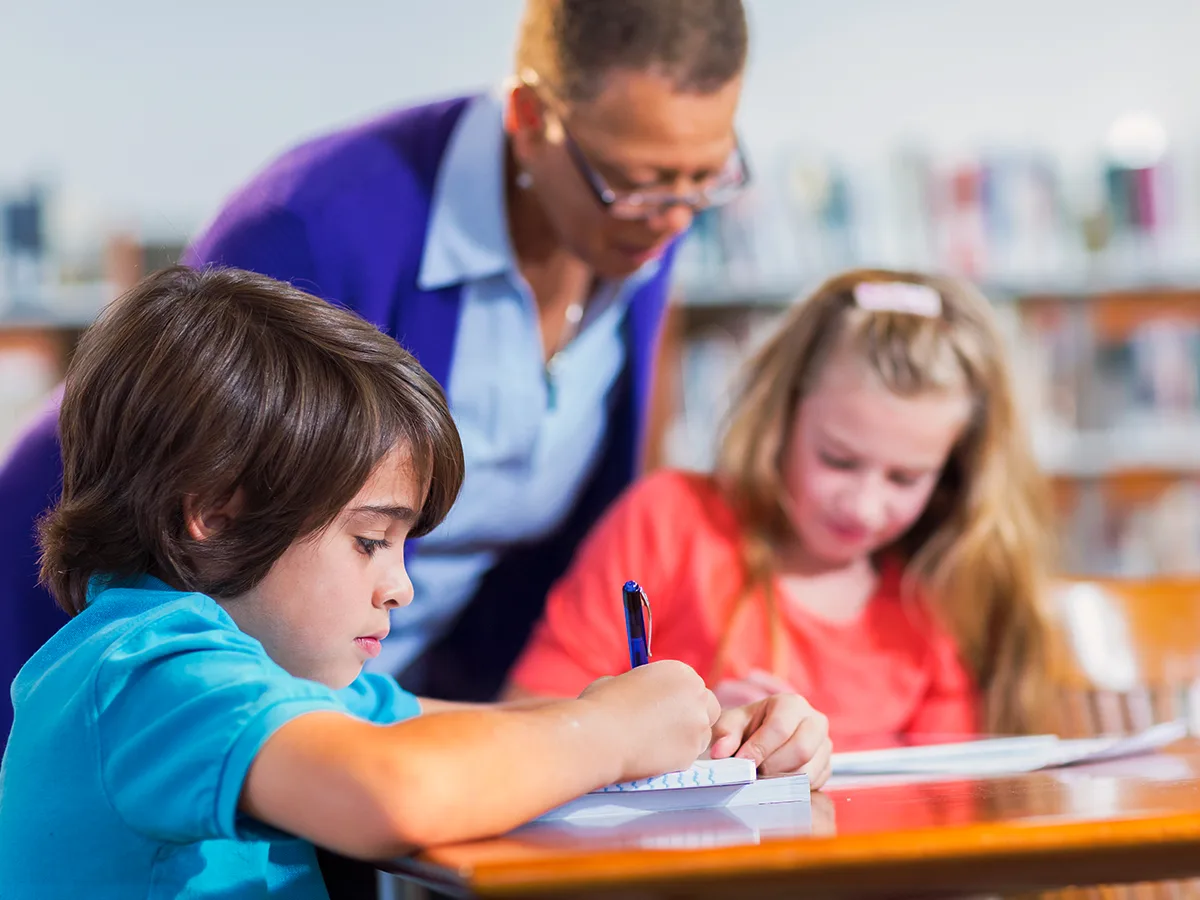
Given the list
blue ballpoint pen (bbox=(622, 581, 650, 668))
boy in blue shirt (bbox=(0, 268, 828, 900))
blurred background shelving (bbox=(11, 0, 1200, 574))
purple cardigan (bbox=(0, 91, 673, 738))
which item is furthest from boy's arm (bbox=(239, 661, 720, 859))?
blurred background shelving (bbox=(11, 0, 1200, 574))

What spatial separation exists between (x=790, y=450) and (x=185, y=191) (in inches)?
91.0

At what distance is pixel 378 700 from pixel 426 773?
1.17 ft

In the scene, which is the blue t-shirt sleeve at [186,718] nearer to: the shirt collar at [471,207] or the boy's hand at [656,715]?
the boy's hand at [656,715]

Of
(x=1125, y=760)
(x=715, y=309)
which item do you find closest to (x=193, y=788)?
(x=1125, y=760)

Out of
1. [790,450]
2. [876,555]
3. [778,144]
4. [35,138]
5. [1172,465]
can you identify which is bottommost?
[1172,465]

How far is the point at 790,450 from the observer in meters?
1.52

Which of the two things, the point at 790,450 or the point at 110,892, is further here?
the point at 790,450

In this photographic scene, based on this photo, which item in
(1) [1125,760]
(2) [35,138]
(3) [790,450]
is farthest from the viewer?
(2) [35,138]

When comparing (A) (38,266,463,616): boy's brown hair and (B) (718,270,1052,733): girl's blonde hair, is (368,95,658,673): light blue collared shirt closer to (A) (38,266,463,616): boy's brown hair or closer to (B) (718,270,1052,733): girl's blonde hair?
(B) (718,270,1052,733): girl's blonde hair

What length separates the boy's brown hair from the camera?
2.45 ft

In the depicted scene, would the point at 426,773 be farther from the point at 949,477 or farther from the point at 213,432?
the point at 949,477

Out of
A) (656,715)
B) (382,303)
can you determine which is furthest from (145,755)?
(382,303)

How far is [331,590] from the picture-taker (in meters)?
0.78

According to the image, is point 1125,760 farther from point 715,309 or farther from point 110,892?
point 715,309
